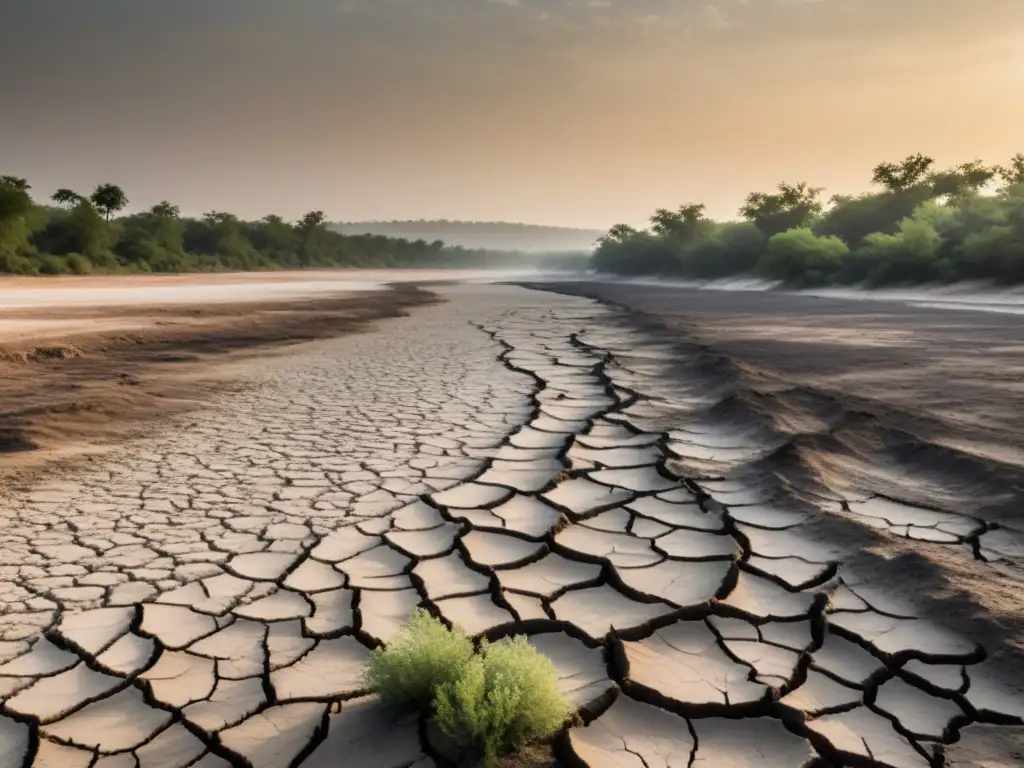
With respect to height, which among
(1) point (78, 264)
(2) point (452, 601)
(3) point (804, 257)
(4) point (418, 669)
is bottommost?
(2) point (452, 601)

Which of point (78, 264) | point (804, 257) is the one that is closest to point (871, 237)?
point (804, 257)

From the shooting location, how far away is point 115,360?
821 cm

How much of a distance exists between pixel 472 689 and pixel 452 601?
2.77 feet

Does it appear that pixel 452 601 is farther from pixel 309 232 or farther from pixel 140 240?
pixel 309 232

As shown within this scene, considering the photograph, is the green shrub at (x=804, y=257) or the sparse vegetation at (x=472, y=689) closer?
the sparse vegetation at (x=472, y=689)

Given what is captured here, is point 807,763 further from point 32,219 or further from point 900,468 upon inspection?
point 32,219

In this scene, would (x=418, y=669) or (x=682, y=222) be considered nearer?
(x=418, y=669)

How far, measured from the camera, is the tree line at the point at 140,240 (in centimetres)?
2856

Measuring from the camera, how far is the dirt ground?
15.7 ft

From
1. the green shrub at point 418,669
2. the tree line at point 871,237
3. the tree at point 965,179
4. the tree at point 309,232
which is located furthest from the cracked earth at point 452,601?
the tree at point 309,232

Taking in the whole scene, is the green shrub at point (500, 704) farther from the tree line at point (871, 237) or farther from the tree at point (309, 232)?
the tree at point (309, 232)

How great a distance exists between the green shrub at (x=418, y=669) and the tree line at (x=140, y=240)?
3163 centimetres

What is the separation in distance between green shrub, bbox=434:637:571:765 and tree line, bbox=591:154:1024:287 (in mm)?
18776

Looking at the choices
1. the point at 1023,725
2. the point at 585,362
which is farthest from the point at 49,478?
the point at 585,362
